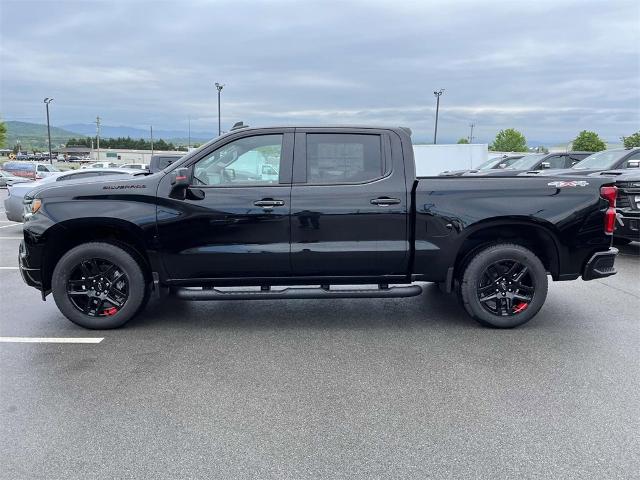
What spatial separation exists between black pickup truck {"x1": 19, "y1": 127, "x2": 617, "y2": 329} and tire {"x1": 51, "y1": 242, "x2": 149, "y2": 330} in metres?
0.01

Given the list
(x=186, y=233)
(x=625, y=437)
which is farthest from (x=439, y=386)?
(x=186, y=233)

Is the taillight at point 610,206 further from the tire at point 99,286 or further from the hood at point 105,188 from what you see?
the tire at point 99,286

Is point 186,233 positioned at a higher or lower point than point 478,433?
higher

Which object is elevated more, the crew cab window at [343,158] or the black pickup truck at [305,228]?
the crew cab window at [343,158]

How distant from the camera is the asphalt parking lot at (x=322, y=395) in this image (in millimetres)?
3000

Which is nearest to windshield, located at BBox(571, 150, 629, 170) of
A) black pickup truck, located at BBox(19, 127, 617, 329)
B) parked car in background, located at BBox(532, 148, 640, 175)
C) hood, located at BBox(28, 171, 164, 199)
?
parked car in background, located at BBox(532, 148, 640, 175)

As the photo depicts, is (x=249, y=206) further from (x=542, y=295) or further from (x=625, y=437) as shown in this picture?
(x=625, y=437)

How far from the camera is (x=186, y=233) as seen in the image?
508 centimetres

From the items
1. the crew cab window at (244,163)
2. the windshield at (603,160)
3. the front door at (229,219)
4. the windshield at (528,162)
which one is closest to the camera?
the front door at (229,219)

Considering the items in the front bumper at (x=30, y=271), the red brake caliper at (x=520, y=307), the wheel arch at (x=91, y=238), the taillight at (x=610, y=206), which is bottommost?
the red brake caliper at (x=520, y=307)

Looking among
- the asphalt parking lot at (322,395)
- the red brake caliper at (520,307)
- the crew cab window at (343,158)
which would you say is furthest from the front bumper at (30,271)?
the red brake caliper at (520,307)

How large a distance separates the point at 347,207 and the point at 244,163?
1064 mm

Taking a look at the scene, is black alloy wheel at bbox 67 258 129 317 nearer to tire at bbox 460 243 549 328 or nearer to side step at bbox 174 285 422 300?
side step at bbox 174 285 422 300

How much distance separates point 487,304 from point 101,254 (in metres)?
3.68
